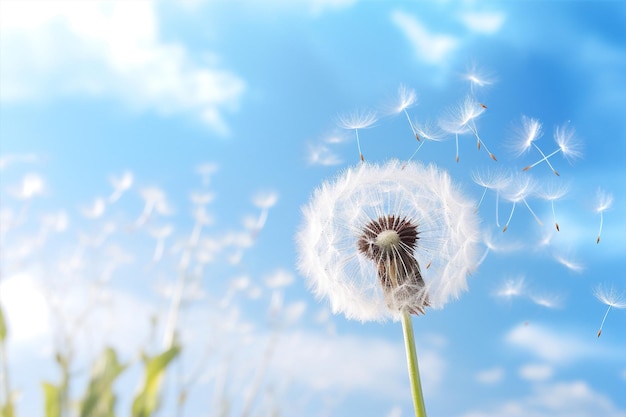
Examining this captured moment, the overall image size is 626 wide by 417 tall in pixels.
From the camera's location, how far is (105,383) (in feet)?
8.70

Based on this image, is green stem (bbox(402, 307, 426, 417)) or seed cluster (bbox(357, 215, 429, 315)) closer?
green stem (bbox(402, 307, 426, 417))

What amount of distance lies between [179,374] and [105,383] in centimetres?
32

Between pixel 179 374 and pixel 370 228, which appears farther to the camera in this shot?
pixel 370 228

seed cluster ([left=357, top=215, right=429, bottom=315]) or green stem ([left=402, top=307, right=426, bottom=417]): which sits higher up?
seed cluster ([left=357, top=215, right=429, bottom=315])

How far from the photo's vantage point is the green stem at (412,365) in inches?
181

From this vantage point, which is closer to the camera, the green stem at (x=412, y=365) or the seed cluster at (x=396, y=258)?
the green stem at (x=412, y=365)

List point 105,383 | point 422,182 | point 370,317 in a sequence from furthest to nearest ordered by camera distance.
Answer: point 422,182 < point 370,317 < point 105,383

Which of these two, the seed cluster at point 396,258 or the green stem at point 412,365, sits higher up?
the seed cluster at point 396,258

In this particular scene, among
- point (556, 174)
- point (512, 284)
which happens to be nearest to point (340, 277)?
point (512, 284)

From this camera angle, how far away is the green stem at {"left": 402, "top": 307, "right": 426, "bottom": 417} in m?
4.59

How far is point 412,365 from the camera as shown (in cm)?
474

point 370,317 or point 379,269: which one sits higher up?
point 379,269

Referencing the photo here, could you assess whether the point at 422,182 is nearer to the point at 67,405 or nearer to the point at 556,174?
the point at 556,174

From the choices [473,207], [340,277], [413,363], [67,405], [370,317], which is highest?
[473,207]
